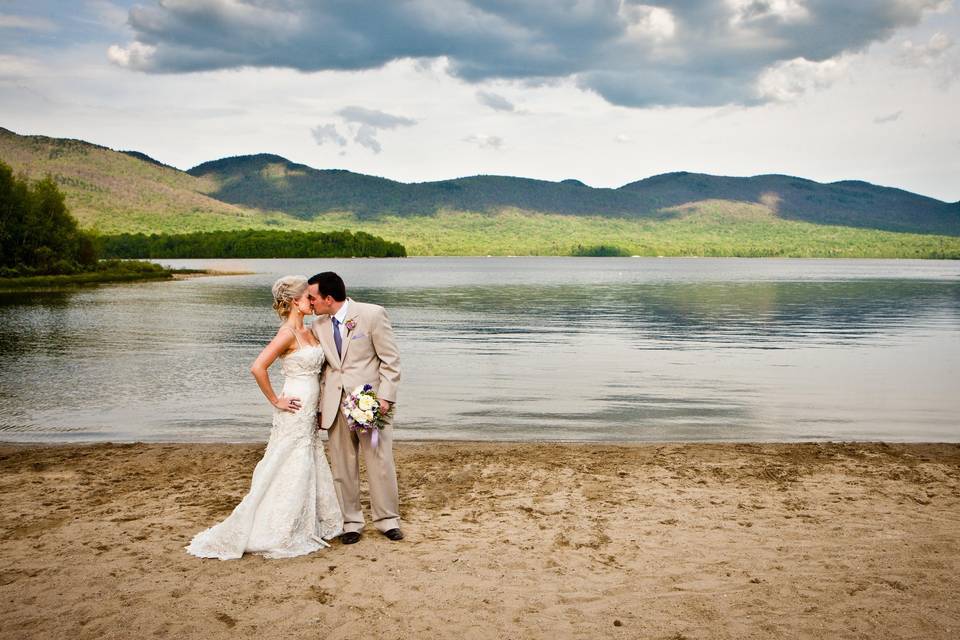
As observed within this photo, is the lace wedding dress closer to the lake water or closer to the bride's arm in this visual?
the bride's arm

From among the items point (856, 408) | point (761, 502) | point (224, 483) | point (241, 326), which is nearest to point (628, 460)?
point (761, 502)

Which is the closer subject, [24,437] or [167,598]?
[167,598]

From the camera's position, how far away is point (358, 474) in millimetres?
8508

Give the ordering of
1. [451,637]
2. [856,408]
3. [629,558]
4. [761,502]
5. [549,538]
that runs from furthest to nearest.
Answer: [856,408] → [761,502] → [549,538] → [629,558] → [451,637]

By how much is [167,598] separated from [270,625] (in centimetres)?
114

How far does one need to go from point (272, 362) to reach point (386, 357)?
3.79 ft

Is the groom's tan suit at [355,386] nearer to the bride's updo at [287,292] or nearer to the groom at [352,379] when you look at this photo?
the groom at [352,379]

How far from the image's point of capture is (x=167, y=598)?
6934 mm

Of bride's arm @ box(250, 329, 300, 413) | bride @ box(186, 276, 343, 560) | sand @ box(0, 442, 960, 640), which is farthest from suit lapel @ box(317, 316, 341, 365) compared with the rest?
sand @ box(0, 442, 960, 640)

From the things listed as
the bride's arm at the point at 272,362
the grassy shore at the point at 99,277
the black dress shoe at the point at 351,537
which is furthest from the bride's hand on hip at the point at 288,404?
the grassy shore at the point at 99,277

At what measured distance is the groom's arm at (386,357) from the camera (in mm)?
8109

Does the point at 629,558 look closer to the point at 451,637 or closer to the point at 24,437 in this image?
the point at 451,637

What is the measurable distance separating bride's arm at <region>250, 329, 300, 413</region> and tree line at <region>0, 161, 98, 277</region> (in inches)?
3300

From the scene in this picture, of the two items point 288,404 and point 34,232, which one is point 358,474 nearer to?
point 288,404
